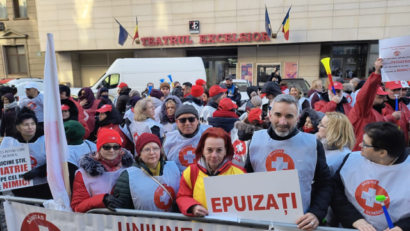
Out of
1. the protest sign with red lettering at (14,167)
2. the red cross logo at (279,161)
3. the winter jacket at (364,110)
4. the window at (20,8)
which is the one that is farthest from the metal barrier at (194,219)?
the window at (20,8)

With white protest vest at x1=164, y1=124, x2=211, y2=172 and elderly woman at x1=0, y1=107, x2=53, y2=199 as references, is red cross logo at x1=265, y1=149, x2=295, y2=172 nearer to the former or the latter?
white protest vest at x1=164, y1=124, x2=211, y2=172

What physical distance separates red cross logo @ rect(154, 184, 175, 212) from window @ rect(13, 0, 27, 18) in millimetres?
29260

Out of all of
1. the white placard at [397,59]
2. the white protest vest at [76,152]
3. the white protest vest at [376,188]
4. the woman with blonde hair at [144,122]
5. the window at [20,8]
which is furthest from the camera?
the window at [20,8]

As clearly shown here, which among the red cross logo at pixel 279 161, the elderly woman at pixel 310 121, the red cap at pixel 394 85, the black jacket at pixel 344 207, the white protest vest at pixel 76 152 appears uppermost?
the red cap at pixel 394 85

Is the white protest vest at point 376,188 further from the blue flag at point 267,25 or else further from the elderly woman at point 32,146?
the blue flag at point 267,25

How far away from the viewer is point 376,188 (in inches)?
80.0

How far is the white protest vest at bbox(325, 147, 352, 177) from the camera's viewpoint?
2545 millimetres

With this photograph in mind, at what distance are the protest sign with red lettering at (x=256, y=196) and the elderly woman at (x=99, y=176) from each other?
0.92 metres

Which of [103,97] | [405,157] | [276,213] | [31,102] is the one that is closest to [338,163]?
[405,157]

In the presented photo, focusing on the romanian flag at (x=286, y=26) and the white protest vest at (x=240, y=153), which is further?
the romanian flag at (x=286, y=26)

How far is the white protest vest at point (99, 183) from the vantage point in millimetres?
2516

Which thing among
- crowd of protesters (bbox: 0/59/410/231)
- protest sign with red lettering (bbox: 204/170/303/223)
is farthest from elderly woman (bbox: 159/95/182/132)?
protest sign with red lettering (bbox: 204/170/303/223)

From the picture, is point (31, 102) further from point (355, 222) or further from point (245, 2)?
point (245, 2)

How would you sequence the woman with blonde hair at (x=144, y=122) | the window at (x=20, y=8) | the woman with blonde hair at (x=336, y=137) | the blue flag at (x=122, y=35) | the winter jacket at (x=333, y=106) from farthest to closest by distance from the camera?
the window at (x=20, y=8)
the blue flag at (x=122, y=35)
the winter jacket at (x=333, y=106)
the woman with blonde hair at (x=144, y=122)
the woman with blonde hair at (x=336, y=137)
